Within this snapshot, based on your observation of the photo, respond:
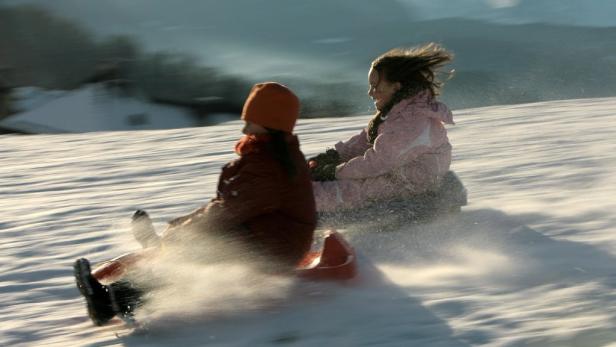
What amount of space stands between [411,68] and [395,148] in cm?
42

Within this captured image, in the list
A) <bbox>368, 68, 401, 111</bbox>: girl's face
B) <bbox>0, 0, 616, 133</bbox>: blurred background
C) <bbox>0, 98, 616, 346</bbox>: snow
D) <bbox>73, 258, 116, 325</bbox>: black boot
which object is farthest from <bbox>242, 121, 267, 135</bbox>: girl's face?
<bbox>0, 0, 616, 133</bbox>: blurred background

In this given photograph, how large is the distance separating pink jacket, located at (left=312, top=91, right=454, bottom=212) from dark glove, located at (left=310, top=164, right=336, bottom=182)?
3 cm

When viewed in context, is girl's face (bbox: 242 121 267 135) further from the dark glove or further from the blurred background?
the blurred background

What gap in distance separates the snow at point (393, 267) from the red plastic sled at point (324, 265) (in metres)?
0.06

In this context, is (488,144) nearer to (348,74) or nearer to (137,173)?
(137,173)

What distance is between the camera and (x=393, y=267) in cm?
408

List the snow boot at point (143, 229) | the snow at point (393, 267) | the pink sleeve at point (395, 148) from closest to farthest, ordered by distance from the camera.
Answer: the snow at point (393, 267)
the snow boot at point (143, 229)
the pink sleeve at point (395, 148)

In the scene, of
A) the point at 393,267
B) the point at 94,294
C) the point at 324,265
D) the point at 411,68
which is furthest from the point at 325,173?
the point at 94,294

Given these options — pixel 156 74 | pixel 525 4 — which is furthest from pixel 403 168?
pixel 525 4

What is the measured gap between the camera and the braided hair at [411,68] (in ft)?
15.4

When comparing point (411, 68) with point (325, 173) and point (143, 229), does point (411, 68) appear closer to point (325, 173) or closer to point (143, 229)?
point (325, 173)

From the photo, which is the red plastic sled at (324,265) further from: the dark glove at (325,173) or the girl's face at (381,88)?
the girl's face at (381,88)

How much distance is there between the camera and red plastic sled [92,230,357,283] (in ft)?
12.3

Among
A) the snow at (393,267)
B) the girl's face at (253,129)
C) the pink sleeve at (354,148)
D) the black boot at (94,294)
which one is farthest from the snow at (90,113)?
the black boot at (94,294)
